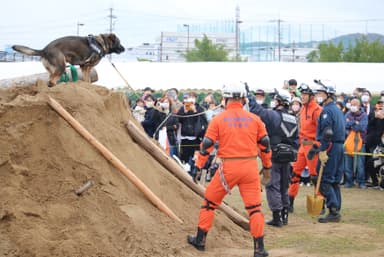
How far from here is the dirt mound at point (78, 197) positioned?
819cm

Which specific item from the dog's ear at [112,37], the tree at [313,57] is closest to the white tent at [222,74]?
the dog's ear at [112,37]

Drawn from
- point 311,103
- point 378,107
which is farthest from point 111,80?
point 311,103

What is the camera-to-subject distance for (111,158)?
934 cm

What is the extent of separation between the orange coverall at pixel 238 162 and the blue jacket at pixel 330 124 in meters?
3.18

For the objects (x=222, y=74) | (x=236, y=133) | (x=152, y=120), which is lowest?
(x=152, y=120)

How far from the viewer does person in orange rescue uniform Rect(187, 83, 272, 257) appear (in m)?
8.96

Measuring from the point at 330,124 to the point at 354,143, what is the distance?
6.00m

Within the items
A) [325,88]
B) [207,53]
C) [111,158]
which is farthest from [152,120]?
[207,53]

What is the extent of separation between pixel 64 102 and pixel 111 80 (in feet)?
70.2

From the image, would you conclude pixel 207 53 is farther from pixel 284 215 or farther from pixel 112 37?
pixel 284 215

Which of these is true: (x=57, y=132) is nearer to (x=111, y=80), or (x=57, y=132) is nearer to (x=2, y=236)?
(x=2, y=236)

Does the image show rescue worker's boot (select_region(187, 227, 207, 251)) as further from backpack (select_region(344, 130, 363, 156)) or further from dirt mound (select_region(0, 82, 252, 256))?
backpack (select_region(344, 130, 363, 156))

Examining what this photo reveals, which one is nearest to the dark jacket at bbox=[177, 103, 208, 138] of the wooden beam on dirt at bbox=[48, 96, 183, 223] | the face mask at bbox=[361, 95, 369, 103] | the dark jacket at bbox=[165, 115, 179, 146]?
the dark jacket at bbox=[165, 115, 179, 146]

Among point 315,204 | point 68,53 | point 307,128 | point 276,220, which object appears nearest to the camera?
point 276,220
